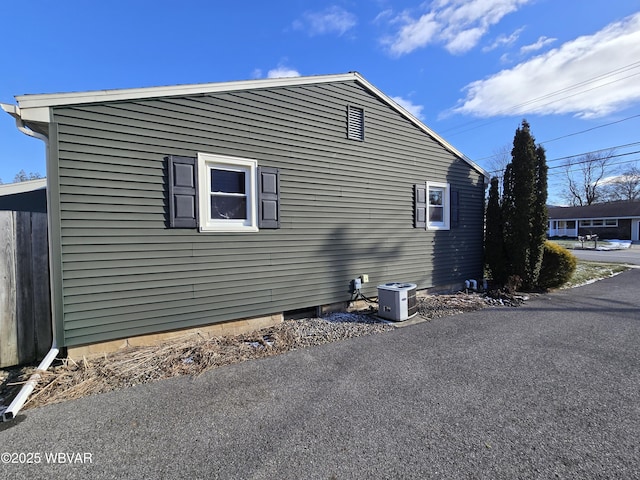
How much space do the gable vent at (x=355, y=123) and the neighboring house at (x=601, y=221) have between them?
34618 millimetres

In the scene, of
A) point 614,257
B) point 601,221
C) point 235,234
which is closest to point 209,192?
point 235,234

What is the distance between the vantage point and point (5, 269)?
3.60m

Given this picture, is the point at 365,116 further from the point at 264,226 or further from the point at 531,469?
the point at 531,469

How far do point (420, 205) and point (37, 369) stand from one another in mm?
7209

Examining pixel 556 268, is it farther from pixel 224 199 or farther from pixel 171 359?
pixel 171 359

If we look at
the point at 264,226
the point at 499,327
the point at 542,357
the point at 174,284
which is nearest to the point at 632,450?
the point at 542,357

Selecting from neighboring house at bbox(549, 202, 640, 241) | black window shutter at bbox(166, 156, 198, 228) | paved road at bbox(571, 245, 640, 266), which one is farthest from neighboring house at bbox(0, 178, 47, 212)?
neighboring house at bbox(549, 202, 640, 241)

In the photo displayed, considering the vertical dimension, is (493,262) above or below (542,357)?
above

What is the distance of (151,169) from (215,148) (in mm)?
984

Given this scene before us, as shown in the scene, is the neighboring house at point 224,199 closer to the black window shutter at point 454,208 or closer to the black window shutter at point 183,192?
the black window shutter at point 183,192

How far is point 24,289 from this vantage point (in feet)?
12.2

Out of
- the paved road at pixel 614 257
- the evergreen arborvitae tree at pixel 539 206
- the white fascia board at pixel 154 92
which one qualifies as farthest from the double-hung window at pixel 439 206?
the paved road at pixel 614 257

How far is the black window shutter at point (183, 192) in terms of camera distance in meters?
4.18

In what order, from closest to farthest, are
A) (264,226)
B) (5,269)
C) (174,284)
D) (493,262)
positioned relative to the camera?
(5,269)
(174,284)
(264,226)
(493,262)
